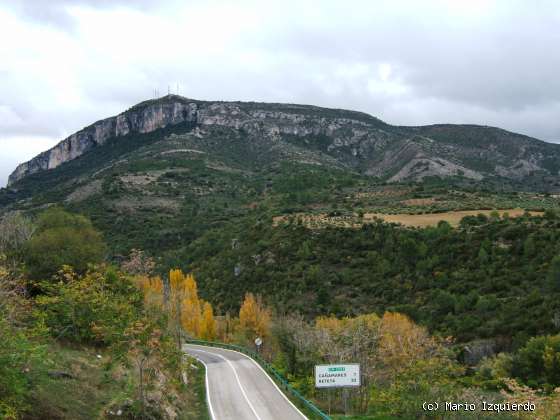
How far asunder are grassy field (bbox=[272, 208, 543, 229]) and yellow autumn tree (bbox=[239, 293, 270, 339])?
24.5 meters

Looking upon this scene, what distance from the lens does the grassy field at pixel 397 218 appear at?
7081 centimetres

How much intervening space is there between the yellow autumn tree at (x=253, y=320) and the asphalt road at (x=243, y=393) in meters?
16.4

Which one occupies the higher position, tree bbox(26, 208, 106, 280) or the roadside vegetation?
tree bbox(26, 208, 106, 280)

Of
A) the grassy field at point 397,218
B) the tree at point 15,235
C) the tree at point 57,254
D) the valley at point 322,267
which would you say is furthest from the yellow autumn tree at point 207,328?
the tree at point 57,254

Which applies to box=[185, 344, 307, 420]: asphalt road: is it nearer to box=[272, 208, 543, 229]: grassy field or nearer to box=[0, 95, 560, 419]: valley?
box=[0, 95, 560, 419]: valley

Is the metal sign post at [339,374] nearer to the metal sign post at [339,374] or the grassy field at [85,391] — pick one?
the metal sign post at [339,374]

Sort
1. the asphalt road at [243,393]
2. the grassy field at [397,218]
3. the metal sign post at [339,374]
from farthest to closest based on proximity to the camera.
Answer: the grassy field at [397,218], the asphalt road at [243,393], the metal sign post at [339,374]

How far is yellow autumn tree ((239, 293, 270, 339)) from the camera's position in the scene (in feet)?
177

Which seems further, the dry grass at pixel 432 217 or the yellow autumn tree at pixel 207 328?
the dry grass at pixel 432 217

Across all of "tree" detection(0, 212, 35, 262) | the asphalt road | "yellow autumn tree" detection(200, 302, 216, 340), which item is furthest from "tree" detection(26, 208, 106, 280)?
"yellow autumn tree" detection(200, 302, 216, 340)

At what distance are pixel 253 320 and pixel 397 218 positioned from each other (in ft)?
106

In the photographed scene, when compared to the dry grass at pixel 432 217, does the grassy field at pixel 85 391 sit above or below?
below

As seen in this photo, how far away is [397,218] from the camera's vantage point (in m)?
75.8

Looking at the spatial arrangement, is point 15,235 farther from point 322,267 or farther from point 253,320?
point 322,267
